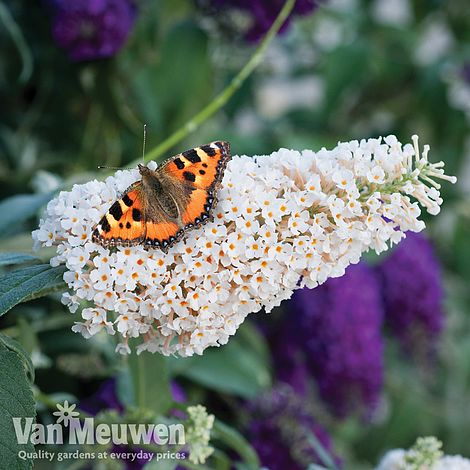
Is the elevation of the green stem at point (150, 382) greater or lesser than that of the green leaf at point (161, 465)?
greater

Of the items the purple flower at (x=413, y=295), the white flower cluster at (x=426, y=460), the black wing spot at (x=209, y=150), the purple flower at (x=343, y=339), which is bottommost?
the white flower cluster at (x=426, y=460)

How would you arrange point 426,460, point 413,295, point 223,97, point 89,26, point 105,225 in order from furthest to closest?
point 413,295, point 89,26, point 223,97, point 426,460, point 105,225

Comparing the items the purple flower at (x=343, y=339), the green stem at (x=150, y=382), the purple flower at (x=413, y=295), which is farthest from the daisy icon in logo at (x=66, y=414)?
the purple flower at (x=413, y=295)

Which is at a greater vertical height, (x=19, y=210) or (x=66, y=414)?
(x=19, y=210)

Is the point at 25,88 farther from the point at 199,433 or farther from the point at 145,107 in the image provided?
the point at 199,433

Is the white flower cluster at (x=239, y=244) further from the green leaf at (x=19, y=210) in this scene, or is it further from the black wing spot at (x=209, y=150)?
the green leaf at (x=19, y=210)

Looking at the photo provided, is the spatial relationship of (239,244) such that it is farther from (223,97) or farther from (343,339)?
(343,339)

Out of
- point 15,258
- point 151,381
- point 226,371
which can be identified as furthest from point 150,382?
point 226,371
